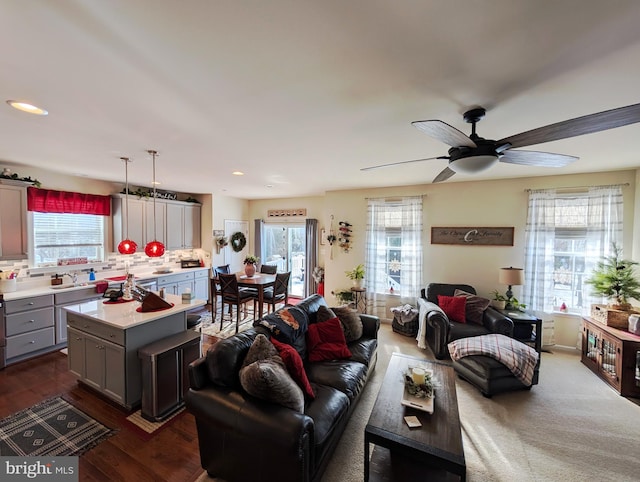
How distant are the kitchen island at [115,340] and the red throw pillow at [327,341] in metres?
1.48

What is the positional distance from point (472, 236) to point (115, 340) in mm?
5072

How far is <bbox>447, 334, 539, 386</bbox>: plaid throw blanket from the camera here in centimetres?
279

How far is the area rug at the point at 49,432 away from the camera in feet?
6.70

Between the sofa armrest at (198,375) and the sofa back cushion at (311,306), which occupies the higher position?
the sofa back cushion at (311,306)

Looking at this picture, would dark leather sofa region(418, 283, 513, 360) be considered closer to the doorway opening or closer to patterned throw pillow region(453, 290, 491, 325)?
patterned throw pillow region(453, 290, 491, 325)

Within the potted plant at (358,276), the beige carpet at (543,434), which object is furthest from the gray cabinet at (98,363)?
the potted plant at (358,276)

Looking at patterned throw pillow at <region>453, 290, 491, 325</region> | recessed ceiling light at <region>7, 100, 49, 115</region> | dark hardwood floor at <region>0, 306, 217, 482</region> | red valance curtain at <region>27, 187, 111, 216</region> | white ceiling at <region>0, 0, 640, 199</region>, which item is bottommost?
dark hardwood floor at <region>0, 306, 217, 482</region>

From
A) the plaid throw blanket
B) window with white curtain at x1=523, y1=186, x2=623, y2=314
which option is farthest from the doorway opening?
window with white curtain at x1=523, y1=186, x2=623, y2=314

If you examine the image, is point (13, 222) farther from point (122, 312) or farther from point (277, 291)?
point (277, 291)

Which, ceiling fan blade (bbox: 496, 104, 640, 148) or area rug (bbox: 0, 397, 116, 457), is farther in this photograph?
area rug (bbox: 0, 397, 116, 457)

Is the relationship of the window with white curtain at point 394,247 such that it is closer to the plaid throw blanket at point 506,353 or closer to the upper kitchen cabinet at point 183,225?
the plaid throw blanket at point 506,353

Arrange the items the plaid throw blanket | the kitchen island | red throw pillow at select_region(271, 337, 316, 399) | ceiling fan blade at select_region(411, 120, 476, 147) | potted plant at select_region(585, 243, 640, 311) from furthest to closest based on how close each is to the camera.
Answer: potted plant at select_region(585, 243, 640, 311), the plaid throw blanket, the kitchen island, red throw pillow at select_region(271, 337, 316, 399), ceiling fan blade at select_region(411, 120, 476, 147)

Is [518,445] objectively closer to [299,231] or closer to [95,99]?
[95,99]

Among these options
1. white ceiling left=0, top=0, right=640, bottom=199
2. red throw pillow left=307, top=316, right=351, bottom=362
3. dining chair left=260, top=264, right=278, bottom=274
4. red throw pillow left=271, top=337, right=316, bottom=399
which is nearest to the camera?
white ceiling left=0, top=0, right=640, bottom=199
